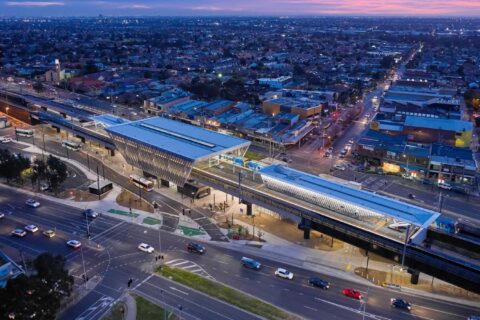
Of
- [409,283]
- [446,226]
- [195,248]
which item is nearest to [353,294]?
[409,283]

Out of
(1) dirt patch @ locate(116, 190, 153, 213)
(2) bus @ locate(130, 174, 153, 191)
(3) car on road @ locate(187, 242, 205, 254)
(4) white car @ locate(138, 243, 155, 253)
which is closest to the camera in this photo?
(3) car on road @ locate(187, 242, 205, 254)

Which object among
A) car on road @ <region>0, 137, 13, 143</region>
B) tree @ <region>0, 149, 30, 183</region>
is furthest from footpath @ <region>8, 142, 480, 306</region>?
car on road @ <region>0, 137, 13, 143</region>

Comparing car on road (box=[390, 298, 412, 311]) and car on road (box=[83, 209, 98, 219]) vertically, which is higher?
car on road (box=[83, 209, 98, 219])

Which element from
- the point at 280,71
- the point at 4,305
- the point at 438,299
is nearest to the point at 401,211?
the point at 438,299

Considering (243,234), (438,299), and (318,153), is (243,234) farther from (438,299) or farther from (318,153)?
(318,153)

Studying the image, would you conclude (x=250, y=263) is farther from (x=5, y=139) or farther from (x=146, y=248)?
(x=5, y=139)

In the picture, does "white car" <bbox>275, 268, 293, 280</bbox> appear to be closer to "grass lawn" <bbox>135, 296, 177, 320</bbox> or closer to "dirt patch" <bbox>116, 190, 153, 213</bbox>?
"grass lawn" <bbox>135, 296, 177, 320</bbox>
